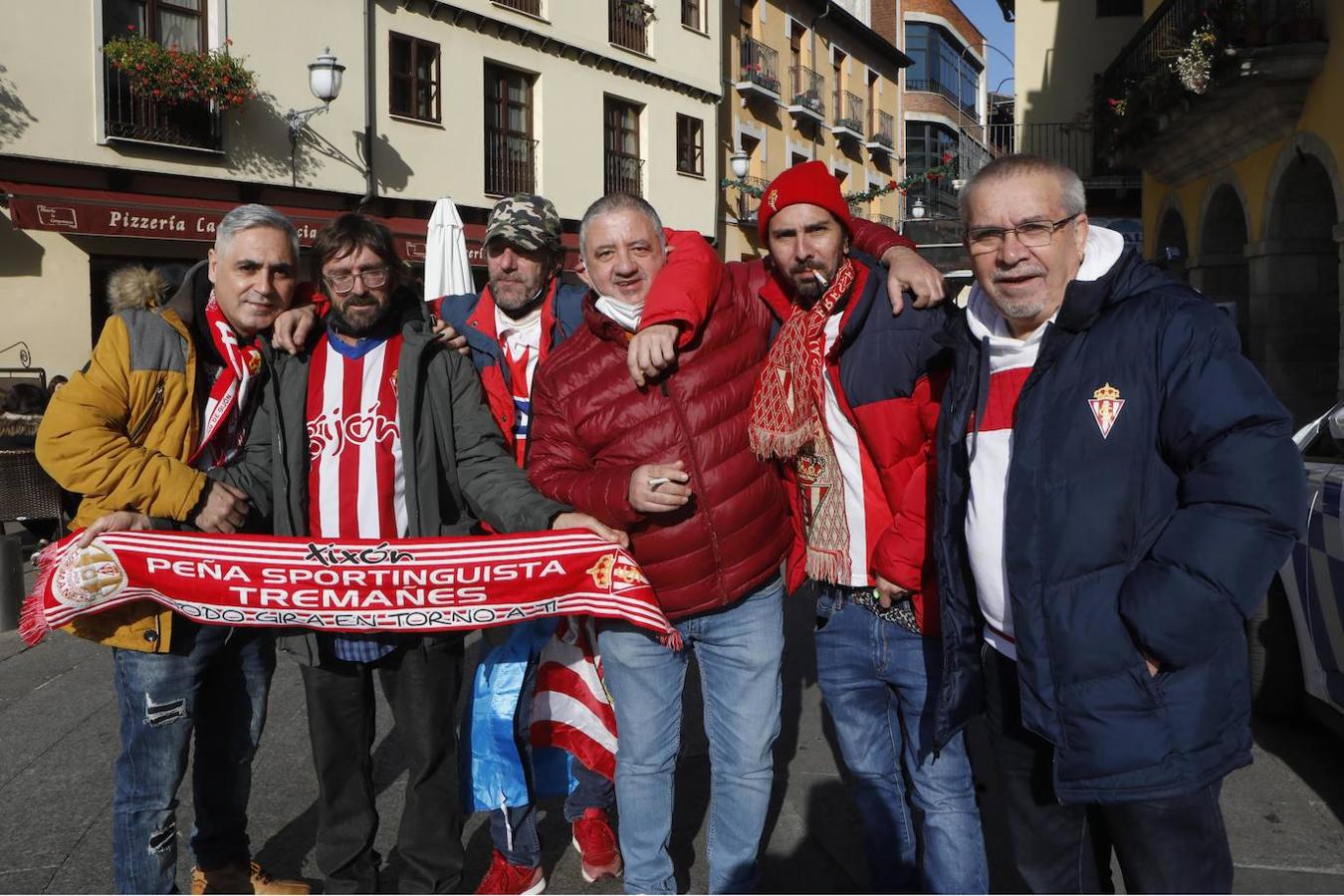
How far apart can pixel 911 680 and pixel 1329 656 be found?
7.47ft

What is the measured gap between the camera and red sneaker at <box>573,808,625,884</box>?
385 cm

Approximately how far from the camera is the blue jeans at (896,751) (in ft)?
9.75

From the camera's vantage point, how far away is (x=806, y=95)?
1211 inches

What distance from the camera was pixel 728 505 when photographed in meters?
3.08

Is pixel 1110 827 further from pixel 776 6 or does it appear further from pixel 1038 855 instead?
pixel 776 6

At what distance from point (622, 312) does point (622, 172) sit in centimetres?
2085

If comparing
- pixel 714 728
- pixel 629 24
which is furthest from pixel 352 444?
pixel 629 24

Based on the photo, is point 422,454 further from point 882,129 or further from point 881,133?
point 882,129

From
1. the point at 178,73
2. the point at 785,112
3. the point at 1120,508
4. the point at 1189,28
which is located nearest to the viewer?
the point at 1120,508

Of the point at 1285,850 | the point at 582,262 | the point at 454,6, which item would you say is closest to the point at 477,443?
the point at 582,262

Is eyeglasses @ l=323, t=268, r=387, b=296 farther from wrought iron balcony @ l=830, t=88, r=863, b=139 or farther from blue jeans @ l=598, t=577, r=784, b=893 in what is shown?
wrought iron balcony @ l=830, t=88, r=863, b=139

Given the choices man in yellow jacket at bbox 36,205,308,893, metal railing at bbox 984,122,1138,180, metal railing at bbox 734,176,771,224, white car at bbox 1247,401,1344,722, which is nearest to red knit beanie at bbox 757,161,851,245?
man in yellow jacket at bbox 36,205,308,893

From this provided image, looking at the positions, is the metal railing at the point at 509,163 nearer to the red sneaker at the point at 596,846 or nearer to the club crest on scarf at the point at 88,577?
the red sneaker at the point at 596,846

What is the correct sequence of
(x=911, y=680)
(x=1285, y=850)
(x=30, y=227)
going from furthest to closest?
1. (x=30, y=227)
2. (x=1285, y=850)
3. (x=911, y=680)
